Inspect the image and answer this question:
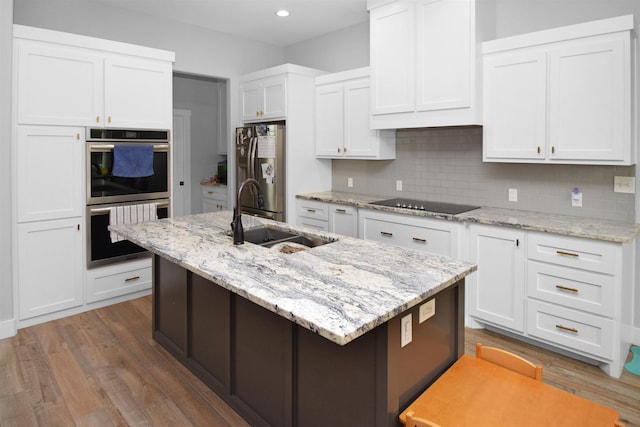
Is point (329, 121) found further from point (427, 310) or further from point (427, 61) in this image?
point (427, 310)

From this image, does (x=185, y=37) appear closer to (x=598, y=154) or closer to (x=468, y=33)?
(x=468, y=33)

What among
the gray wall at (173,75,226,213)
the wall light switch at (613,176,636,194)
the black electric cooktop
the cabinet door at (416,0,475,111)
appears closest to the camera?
the wall light switch at (613,176,636,194)

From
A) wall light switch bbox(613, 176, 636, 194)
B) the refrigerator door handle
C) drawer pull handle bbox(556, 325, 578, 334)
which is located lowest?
drawer pull handle bbox(556, 325, 578, 334)

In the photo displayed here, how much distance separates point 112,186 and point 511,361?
3386mm

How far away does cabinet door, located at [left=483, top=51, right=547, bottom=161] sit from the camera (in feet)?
9.85

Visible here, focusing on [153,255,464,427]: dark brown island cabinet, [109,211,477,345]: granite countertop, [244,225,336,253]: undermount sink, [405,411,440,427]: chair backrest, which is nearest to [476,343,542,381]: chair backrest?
[153,255,464,427]: dark brown island cabinet

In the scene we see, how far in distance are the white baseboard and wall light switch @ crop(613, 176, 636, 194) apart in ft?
14.9

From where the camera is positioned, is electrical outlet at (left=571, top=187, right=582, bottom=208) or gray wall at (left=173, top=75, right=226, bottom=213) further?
gray wall at (left=173, top=75, right=226, bottom=213)

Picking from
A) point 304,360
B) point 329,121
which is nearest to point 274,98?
point 329,121

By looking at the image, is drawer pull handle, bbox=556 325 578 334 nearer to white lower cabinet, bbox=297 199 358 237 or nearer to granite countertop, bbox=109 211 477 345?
granite countertop, bbox=109 211 477 345

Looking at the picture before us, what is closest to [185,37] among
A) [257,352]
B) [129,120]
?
[129,120]

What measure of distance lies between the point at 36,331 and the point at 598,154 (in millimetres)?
4291

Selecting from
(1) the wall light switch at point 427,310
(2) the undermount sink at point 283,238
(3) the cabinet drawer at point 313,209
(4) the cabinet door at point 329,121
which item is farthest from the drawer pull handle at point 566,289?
(4) the cabinet door at point 329,121

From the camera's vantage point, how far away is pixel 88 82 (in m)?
3.48
